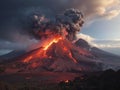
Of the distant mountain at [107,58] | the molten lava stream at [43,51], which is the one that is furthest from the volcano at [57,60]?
the distant mountain at [107,58]

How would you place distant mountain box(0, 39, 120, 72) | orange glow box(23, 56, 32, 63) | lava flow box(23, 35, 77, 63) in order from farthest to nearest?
lava flow box(23, 35, 77, 63) < orange glow box(23, 56, 32, 63) < distant mountain box(0, 39, 120, 72)

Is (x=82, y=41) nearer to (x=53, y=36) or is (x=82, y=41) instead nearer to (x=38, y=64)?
(x=53, y=36)

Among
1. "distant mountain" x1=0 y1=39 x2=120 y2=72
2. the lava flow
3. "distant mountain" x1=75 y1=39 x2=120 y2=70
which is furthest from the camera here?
"distant mountain" x1=75 y1=39 x2=120 y2=70

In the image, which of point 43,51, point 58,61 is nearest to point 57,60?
point 58,61

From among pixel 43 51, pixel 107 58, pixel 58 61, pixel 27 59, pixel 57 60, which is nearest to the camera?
pixel 58 61

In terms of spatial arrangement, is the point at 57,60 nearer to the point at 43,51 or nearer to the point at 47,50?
the point at 47,50

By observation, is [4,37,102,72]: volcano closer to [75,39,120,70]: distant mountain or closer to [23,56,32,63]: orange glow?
[23,56,32,63]: orange glow

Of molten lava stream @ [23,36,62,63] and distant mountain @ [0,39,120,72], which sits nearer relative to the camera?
distant mountain @ [0,39,120,72]

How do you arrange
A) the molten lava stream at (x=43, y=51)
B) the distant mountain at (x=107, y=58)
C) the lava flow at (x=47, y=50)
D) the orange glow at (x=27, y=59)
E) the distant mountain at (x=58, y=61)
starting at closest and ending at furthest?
the distant mountain at (x=58, y=61) → the orange glow at (x=27, y=59) → the molten lava stream at (x=43, y=51) → the lava flow at (x=47, y=50) → the distant mountain at (x=107, y=58)

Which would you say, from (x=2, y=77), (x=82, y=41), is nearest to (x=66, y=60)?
(x=2, y=77)

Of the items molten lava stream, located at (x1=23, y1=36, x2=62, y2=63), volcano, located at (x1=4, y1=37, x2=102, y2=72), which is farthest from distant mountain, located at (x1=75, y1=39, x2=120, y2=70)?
molten lava stream, located at (x1=23, y1=36, x2=62, y2=63)

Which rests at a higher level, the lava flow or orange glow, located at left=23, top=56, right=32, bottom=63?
the lava flow

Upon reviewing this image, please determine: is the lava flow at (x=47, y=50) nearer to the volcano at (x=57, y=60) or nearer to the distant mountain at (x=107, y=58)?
the volcano at (x=57, y=60)
